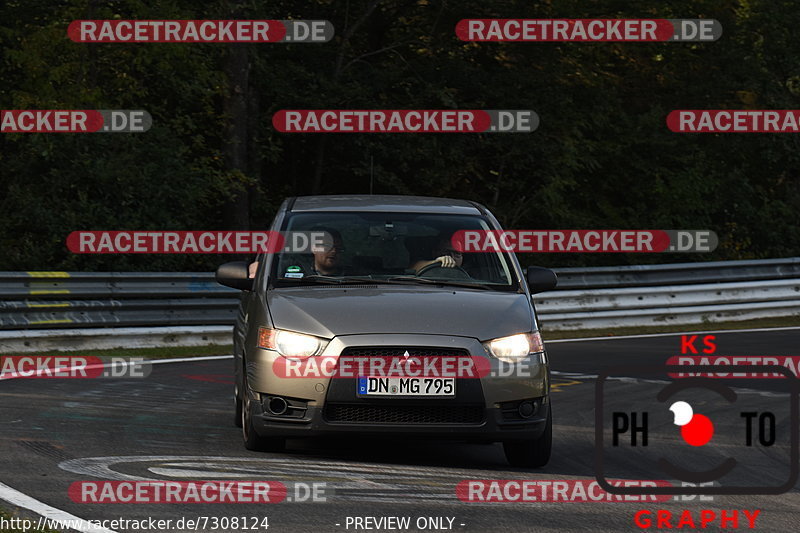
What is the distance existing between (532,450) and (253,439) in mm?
1724

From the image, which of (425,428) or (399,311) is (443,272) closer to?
(399,311)

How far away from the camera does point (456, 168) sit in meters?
27.9

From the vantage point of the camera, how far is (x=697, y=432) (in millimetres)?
10922

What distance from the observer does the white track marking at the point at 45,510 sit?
662 centimetres

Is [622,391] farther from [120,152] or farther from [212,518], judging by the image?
[120,152]

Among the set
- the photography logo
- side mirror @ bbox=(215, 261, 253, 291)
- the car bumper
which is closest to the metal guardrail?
the photography logo

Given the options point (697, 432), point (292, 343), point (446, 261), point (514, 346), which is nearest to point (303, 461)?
point (292, 343)

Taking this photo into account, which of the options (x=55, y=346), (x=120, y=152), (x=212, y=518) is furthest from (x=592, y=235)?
(x=212, y=518)

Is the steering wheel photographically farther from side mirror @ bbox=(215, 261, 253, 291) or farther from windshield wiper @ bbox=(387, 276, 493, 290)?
side mirror @ bbox=(215, 261, 253, 291)

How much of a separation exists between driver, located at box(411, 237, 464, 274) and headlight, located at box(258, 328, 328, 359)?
129cm

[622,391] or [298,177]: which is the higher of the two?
[298,177]

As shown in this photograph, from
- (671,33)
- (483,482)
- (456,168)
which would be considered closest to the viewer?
(483,482)

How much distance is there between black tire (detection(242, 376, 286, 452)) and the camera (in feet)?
29.4

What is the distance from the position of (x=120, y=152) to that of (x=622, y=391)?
1123cm
